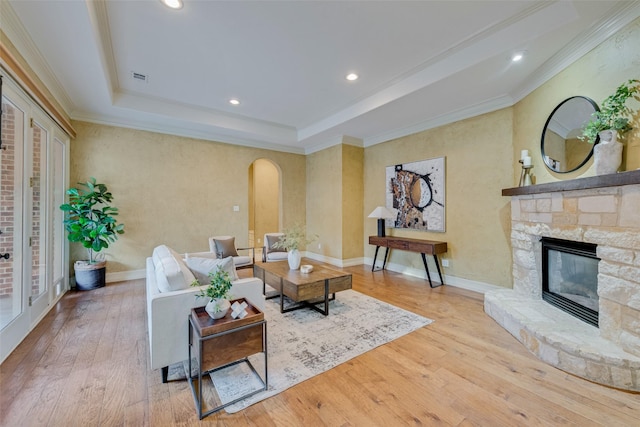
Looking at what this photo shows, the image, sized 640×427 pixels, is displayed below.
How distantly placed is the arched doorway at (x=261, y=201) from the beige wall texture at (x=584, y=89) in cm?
569

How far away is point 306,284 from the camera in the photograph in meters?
2.97

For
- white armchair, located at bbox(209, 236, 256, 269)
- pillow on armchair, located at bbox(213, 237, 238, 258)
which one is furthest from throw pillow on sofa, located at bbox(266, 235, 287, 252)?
pillow on armchair, located at bbox(213, 237, 238, 258)

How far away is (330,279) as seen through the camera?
3.16 m

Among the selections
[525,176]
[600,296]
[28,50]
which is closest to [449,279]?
[525,176]

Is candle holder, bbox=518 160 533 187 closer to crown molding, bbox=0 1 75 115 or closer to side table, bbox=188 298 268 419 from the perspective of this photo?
side table, bbox=188 298 268 419

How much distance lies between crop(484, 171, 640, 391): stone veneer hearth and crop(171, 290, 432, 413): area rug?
40.3 inches

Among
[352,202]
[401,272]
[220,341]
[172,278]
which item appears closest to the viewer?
[220,341]

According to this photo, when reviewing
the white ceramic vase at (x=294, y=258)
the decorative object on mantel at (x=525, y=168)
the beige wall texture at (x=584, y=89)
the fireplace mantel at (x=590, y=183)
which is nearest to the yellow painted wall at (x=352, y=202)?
the white ceramic vase at (x=294, y=258)

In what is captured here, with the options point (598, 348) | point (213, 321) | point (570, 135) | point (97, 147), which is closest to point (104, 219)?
point (97, 147)

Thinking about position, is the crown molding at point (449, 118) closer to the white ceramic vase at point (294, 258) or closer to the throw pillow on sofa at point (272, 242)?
the throw pillow on sofa at point (272, 242)

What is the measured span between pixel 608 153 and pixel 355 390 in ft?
9.16

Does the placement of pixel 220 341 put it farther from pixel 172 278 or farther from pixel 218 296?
pixel 172 278

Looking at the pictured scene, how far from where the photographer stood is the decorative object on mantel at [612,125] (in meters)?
2.09

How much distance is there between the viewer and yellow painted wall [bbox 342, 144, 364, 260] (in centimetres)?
568
